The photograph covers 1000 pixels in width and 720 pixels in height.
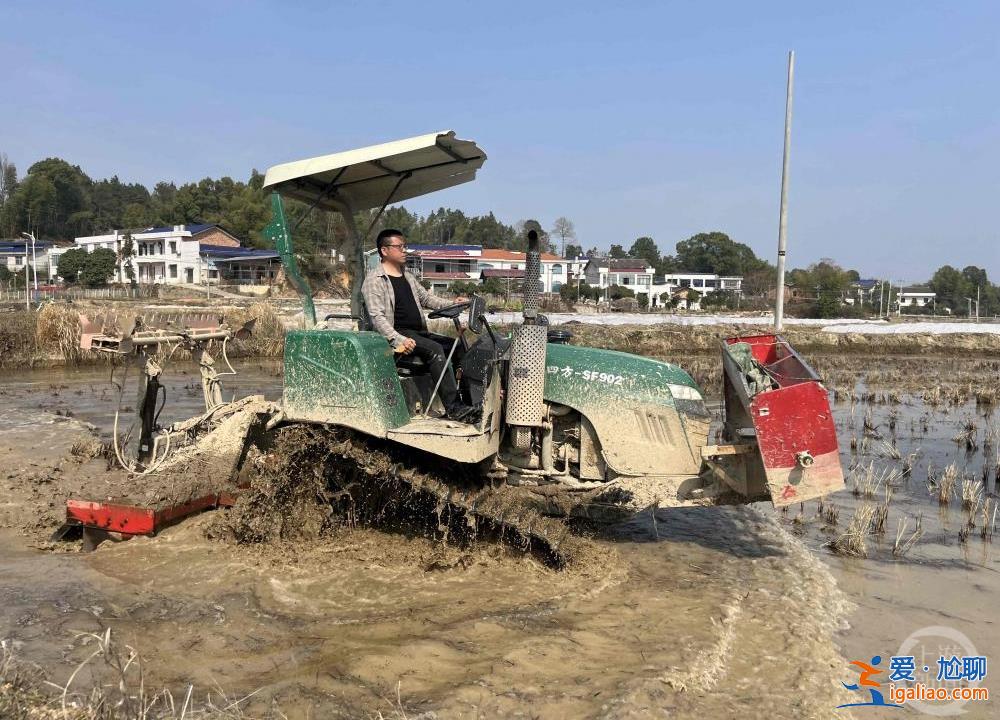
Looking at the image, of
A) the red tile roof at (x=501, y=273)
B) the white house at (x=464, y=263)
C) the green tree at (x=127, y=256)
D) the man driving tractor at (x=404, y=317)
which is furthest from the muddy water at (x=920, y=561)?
the green tree at (x=127, y=256)

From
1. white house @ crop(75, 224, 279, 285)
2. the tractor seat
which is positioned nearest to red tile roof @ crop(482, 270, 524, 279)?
white house @ crop(75, 224, 279, 285)

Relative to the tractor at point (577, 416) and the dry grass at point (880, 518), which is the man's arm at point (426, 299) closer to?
the tractor at point (577, 416)

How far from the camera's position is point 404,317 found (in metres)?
5.01

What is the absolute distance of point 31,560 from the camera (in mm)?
4746

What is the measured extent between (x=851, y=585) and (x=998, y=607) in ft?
2.53

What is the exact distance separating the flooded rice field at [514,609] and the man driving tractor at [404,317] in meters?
1.02

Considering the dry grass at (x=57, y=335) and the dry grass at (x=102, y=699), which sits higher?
the dry grass at (x=57, y=335)

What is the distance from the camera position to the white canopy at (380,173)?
15.0 ft

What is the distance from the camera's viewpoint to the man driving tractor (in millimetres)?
4699

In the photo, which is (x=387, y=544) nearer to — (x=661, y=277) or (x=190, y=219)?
(x=190, y=219)

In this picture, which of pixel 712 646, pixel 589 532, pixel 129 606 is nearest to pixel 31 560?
pixel 129 606

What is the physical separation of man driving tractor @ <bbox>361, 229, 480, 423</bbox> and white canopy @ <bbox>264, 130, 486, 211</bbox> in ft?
1.72

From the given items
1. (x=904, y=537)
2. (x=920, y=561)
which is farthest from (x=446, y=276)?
(x=920, y=561)

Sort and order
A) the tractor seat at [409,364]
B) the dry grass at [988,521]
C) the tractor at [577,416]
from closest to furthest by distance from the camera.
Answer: the tractor at [577,416], the tractor seat at [409,364], the dry grass at [988,521]
